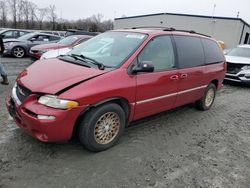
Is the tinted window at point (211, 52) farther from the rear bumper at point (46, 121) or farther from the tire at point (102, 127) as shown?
the rear bumper at point (46, 121)

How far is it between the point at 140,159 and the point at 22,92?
1.92 metres

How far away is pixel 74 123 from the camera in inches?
128

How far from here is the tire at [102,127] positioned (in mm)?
3350

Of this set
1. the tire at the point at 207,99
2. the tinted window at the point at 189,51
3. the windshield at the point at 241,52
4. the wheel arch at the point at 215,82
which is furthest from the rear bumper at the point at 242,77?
the tinted window at the point at 189,51

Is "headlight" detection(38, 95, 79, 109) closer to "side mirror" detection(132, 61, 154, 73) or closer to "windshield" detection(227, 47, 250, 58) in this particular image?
"side mirror" detection(132, 61, 154, 73)

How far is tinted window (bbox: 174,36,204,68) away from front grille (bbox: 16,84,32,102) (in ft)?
9.07

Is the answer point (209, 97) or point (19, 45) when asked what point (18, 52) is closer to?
A: point (19, 45)

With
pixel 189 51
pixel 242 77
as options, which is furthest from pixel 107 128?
pixel 242 77

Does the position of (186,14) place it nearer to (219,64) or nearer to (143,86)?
(219,64)

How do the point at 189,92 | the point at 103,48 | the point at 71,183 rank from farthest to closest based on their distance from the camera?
the point at 189,92, the point at 103,48, the point at 71,183

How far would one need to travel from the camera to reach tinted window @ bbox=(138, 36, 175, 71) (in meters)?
4.07

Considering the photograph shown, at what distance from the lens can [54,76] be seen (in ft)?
11.2

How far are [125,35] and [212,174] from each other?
106 inches

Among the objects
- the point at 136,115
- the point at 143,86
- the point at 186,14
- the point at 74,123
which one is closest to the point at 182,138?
the point at 136,115
